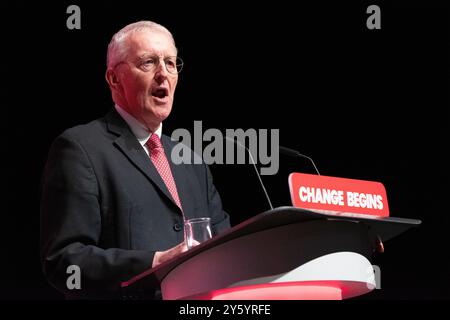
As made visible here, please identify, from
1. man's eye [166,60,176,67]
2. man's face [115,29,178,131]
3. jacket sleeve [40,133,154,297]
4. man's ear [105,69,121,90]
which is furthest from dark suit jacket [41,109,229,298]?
man's eye [166,60,176,67]

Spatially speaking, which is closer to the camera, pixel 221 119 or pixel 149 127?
pixel 149 127

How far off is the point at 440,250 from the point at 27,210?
8.27 feet

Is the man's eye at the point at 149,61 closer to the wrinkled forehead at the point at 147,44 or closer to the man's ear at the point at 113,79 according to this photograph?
the wrinkled forehead at the point at 147,44

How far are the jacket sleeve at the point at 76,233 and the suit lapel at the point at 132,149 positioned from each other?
0.16m

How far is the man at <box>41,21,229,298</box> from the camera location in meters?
2.27

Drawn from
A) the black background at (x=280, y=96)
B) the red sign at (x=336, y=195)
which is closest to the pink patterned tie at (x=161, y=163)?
the red sign at (x=336, y=195)

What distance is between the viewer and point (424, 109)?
4.32 meters

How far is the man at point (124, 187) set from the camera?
2.27 meters

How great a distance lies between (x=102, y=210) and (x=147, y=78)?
1.98 ft

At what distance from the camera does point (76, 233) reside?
234 cm

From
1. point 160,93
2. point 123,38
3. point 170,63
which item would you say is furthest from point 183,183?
point 123,38

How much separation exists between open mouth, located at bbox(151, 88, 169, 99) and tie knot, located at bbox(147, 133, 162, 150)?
16 cm
